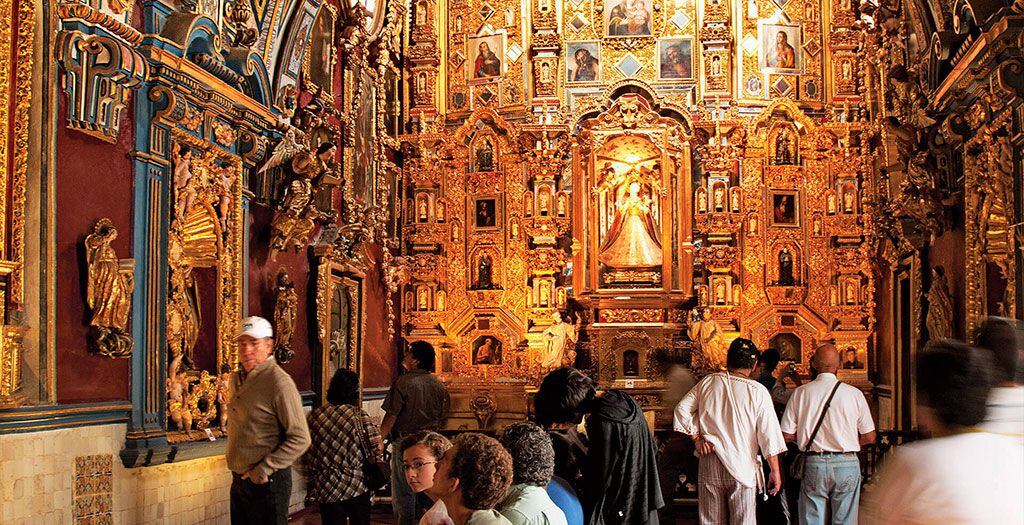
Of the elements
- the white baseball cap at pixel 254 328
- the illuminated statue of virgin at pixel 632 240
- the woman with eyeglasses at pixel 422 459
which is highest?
the illuminated statue of virgin at pixel 632 240

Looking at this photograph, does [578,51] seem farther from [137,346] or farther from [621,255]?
[137,346]

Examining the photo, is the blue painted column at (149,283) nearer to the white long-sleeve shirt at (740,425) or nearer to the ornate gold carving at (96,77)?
the ornate gold carving at (96,77)

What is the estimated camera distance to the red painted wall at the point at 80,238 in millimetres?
7727

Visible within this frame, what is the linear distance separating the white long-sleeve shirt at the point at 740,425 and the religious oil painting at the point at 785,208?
36.0 feet

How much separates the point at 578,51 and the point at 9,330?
12.6m

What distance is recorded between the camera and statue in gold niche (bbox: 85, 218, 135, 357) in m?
8.03

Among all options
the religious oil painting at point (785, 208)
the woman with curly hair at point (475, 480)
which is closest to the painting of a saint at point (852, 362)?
the religious oil painting at point (785, 208)

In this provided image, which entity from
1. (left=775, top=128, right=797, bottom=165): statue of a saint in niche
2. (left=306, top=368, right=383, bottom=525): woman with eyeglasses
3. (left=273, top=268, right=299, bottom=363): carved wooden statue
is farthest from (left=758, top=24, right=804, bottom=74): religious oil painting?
(left=306, top=368, right=383, bottom=525): woman with eyeglasses

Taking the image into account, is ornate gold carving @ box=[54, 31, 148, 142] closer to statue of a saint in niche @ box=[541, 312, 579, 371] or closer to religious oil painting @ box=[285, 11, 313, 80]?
religious oil painting @ box=[285, 11, 313, 80]

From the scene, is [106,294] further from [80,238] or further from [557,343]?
[557,343]

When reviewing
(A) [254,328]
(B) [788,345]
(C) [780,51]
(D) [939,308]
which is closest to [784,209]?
(B) [788,345]

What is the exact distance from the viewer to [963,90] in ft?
35.8

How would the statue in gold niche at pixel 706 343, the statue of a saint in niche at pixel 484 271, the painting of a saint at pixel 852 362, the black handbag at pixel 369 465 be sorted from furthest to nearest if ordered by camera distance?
the statue of a saint in niche at pixel 484 271 < the painting of a saint at pixel 852 362 < the statue in gold niche at pixel 706 343 < the black handbag at pixel 369 465

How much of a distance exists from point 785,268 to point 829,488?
10146mm
